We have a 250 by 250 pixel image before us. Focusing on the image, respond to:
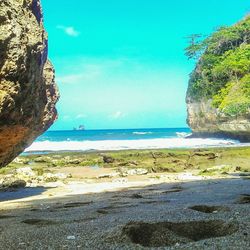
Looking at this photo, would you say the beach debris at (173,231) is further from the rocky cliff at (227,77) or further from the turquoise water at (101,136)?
the turquoise water at (101,136)

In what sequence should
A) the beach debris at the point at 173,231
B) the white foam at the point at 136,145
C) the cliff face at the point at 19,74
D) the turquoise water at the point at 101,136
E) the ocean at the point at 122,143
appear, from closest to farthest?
the beach debris at the point at 173,231 < the cliff face at the point at 19,74 < the white foam at the point at 136,145 < the ocean at the point at 122,143 < the turquoise water at the point at 101,136

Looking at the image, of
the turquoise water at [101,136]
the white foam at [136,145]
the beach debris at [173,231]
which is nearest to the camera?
the beach debris at [173,231]

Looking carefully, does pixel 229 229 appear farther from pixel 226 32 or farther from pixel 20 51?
pixel 226 32

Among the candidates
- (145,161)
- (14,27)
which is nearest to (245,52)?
(145,161)

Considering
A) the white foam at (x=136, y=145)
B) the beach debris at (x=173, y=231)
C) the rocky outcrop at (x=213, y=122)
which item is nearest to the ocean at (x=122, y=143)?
the white foam at (x=136, y=145)

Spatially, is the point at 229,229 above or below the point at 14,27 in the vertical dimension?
below

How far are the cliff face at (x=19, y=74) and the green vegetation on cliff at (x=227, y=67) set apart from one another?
1044 inches

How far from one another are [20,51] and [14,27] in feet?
1.62

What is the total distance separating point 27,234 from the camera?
14.3ft

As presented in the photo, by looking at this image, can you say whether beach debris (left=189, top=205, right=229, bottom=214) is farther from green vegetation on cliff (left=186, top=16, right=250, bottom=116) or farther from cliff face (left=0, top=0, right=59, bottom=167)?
green vegetation on cliff (left=186, top=16, right=250, bottom=116)

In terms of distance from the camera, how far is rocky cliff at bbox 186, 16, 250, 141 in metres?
34.8

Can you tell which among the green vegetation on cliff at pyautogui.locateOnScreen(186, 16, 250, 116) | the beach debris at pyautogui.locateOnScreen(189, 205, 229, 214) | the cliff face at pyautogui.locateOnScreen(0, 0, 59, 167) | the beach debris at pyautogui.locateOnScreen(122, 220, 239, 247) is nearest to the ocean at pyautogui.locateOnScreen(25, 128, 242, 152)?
the green vegetation on cliff at pyautogui.locateOnScreen(186, 16, 250, 116)

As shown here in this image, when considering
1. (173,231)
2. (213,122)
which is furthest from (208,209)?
(213,122)

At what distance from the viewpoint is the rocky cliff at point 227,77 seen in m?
34.8
